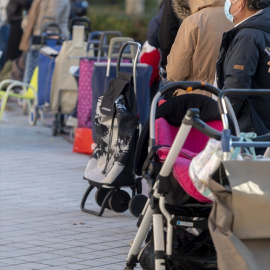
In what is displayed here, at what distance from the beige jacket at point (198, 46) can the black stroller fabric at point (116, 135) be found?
387 millimetres

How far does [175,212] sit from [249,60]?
4.74ft

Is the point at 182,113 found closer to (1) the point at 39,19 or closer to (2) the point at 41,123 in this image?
(2) the point at 41,123

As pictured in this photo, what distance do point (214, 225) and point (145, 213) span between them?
37.2 inches

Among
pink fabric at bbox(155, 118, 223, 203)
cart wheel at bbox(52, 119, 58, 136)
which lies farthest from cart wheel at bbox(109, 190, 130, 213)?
cart wheel at bbox(52, 119, 58, 136)

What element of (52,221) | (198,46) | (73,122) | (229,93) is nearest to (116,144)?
(52,221)

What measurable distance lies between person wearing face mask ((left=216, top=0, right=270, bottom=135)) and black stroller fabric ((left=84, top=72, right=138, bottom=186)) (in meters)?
1.06

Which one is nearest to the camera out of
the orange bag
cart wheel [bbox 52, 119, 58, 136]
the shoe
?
the orange bag

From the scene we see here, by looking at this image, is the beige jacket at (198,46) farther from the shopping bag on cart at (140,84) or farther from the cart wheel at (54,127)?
Result: the cart wheel at (54,127)

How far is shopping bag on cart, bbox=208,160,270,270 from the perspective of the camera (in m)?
3.91

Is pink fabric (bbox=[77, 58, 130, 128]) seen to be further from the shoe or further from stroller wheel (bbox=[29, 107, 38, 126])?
stroller wheel (bbox=[29, 107, 38, 126])

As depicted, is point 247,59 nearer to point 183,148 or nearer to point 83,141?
Answer: point 183,148

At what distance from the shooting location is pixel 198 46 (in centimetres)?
669

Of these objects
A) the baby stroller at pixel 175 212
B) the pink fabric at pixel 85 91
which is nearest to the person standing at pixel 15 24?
the pink fabric at pixel 85 91

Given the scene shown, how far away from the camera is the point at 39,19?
629 inches
